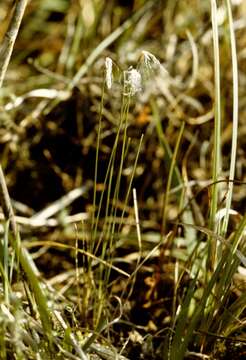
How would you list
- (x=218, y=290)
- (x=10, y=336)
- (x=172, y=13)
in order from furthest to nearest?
(x=172, y=13) < (x=218, y=290) < (x=10, y=336)

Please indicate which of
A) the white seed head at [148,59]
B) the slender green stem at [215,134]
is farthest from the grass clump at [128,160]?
the white seed head at [148,59]

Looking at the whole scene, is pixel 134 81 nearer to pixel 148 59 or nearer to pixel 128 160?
pixel 148 59

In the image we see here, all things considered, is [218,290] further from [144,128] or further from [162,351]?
[144,128]

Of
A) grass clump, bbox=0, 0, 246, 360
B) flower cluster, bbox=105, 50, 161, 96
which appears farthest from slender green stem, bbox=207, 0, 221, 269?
flower cluster, bbox=105, 50, 161, 96

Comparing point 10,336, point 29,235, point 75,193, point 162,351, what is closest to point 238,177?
point 75,193

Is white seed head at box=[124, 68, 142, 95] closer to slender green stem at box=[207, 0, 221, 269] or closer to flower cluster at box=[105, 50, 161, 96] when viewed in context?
flower cluster at box=[105, 50, 161, 96]

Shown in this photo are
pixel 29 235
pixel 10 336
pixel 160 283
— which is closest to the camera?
pixel 10 336

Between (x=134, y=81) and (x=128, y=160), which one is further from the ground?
(x=134, y=81)

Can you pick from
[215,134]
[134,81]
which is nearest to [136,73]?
[134,81]
